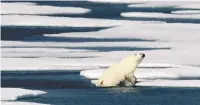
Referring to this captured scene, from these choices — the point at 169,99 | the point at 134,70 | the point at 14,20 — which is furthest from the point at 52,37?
the point at 169,99

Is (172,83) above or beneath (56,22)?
above

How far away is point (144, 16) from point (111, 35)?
11.3 feet

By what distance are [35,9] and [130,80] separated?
10587 millimetres

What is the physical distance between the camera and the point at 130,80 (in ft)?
33.3

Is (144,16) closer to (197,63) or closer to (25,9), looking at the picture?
(25,9)

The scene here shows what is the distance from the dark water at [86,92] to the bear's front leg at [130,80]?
9 cm

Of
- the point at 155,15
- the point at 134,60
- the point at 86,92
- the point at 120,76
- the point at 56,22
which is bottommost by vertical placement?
the point at 56,22

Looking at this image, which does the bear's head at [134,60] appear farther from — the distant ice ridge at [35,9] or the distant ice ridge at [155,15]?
the distant ice ridge at [35,9]

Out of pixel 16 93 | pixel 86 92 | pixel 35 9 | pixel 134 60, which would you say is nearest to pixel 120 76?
pixel 134 60

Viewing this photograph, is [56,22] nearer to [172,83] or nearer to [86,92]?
[172,83]

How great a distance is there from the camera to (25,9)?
20531mm

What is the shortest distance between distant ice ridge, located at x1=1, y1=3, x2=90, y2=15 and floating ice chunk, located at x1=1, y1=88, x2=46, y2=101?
10296 mm

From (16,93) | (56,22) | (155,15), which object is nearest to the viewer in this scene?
(16,93)

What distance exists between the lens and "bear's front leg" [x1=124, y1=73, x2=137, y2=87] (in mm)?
10156
